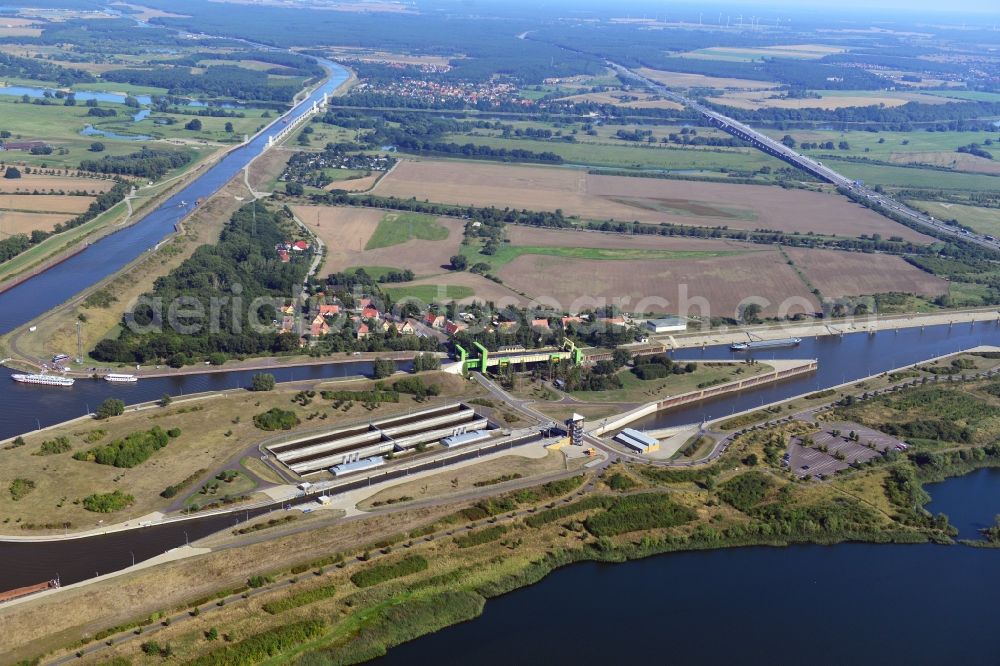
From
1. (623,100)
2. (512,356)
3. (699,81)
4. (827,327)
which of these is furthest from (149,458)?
(699,81)

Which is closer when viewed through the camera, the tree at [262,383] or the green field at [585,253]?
the tree at [262,383]

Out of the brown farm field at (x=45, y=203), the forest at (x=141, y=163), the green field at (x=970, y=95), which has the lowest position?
the brown farm field at (x=45, y=203)

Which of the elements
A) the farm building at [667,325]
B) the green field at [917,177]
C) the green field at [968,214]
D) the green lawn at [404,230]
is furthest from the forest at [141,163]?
the green field at [968,214]

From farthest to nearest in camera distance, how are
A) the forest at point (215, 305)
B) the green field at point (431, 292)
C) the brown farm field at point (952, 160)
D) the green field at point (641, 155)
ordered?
the brown farm field at point (952, 160), the green field at point (641, 155), the green field at point (431, 292), the forest at point (215, 305)

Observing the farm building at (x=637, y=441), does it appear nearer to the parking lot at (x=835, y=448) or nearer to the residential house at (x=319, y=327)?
the parking lot at (x=835, y=448)

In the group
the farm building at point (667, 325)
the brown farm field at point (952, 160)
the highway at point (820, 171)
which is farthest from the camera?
the brown farm field at point (952, 160)

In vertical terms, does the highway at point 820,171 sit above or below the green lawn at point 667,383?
above

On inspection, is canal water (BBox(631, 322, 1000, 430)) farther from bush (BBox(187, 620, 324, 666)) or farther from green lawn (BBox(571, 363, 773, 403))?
bush (BBox(187, 620, 324, 666))
